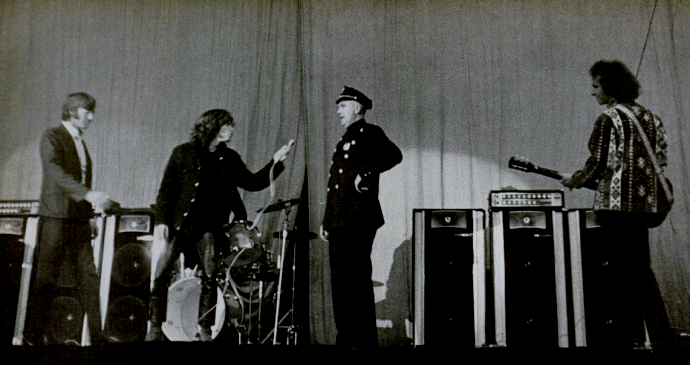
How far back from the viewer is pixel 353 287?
4727 millimetres

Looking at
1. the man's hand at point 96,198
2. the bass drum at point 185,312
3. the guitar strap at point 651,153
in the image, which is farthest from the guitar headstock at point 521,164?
the man's hand at point 96,198

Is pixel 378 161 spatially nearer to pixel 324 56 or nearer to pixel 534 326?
pixel 324 56

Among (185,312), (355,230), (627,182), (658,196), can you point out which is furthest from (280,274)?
(658,196)

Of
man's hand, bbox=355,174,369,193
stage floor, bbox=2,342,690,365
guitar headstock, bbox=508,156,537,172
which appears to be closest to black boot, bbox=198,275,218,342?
stage floor, bbox=2,342,690,365

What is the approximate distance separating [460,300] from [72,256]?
283 cm

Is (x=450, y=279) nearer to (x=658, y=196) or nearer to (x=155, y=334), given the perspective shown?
(x=658, y=196)

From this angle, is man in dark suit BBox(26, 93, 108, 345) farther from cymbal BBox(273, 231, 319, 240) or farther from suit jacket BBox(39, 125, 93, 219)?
cymbal BBox(273, 231, 319, 240)

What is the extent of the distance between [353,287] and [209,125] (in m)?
1.72

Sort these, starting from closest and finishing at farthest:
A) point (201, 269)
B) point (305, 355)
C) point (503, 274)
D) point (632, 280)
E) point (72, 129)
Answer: point (305, 355) < point (632, 280) < point (503, 274) < point (201, 269) < point (72, 129)

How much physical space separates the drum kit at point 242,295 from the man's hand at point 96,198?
92cm

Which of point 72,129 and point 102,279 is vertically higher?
point 72,129

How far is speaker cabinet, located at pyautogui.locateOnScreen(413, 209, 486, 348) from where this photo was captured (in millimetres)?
4621

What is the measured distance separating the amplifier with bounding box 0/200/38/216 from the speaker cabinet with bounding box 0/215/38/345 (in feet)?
0.15

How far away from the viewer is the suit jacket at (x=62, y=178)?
5.34 metres
